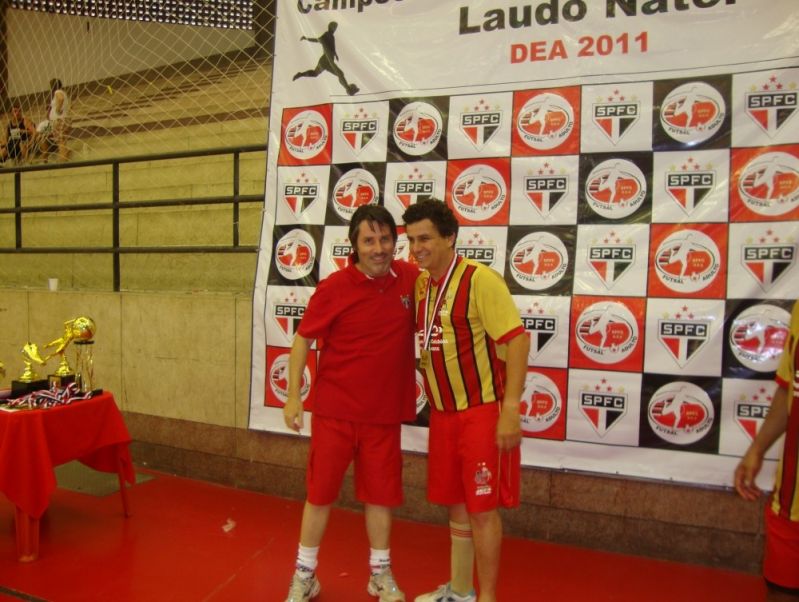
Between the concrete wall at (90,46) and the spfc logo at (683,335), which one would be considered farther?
the concrete wall at (90,46)

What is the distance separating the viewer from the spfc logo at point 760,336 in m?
2.52

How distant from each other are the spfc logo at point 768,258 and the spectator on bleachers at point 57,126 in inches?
228

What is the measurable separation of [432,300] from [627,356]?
44.9 inches

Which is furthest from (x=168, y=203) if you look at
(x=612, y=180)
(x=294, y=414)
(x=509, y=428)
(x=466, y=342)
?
(x=509, y=428)

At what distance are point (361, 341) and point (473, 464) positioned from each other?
64 cm

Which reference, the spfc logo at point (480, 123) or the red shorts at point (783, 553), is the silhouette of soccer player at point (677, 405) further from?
the spfc logo at point (480, 123)

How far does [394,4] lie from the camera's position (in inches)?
124

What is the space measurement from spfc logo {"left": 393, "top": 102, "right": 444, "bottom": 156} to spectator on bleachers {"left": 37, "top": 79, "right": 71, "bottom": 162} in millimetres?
4076

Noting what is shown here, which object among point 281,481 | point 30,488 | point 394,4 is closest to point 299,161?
point 394,4

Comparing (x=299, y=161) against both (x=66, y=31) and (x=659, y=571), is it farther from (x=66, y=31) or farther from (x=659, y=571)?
(x=66, y=31)

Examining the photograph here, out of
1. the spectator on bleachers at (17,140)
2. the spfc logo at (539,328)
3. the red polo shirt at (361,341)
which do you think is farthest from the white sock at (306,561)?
the spectator on bleachers at (17,140)

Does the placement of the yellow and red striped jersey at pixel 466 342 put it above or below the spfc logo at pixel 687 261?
below

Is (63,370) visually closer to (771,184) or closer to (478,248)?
(478,248)

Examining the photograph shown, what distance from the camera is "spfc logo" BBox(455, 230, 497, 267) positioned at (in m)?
2.98
